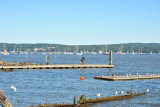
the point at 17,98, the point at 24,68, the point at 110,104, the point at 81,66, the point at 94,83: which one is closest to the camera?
the point at 110,104

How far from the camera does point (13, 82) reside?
3342 inches

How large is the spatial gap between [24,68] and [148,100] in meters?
64.8

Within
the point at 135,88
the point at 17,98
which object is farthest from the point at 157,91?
the point at 17,98

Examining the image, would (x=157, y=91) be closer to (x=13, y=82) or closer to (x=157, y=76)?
(x=157, y=76)

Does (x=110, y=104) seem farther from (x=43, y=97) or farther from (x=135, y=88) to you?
(x=135, y=88)

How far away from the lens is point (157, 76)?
98375 mm

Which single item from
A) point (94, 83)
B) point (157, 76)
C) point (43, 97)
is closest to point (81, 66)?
point (157, 76)

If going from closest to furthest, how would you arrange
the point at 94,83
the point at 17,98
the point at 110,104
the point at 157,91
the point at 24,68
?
the point at 110,104 → the point at 17,98 → the point at 157,91 → the point at 94,83 → the point at 24,68

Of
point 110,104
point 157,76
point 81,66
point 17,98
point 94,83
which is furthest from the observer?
point 81,66

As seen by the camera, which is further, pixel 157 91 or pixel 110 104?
pixel 157 91

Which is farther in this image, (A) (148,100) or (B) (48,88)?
(B) (48,88)

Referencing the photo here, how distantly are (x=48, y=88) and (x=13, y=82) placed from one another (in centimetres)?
1363

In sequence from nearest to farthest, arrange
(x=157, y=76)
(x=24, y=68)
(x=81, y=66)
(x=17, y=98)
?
(x=17, y=98), (x=157, y=76), (x=24, y=68), (x=81, y=66)

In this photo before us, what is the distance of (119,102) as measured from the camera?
188 ft
